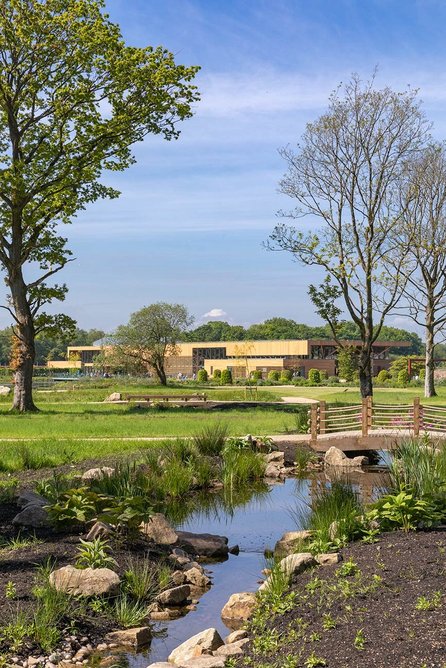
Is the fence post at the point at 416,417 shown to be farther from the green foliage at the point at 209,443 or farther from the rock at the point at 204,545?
the rock at the point at 204,545

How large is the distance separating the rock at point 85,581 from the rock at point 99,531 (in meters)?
1.22

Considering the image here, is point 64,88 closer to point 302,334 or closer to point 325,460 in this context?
point 325,460

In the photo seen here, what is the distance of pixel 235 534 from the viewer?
1114cm

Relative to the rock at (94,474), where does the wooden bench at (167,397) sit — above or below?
above

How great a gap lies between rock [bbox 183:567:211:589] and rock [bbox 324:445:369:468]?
929 cm

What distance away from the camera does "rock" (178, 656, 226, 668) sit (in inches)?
228

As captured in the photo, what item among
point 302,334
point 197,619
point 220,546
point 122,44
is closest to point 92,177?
point 122,44

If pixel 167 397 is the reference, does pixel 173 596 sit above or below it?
below

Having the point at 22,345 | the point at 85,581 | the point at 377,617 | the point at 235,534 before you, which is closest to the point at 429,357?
the point at 22,345

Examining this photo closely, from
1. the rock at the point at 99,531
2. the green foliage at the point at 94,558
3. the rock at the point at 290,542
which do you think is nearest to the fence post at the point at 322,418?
the rock at the point at 290,542

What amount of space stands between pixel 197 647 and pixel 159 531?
327 centimetres

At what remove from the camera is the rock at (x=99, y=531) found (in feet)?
28.7

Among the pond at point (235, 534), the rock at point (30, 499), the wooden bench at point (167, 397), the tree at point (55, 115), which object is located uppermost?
the tree at point (55, 115)

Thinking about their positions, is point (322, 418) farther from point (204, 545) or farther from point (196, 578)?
point (196, 578)
